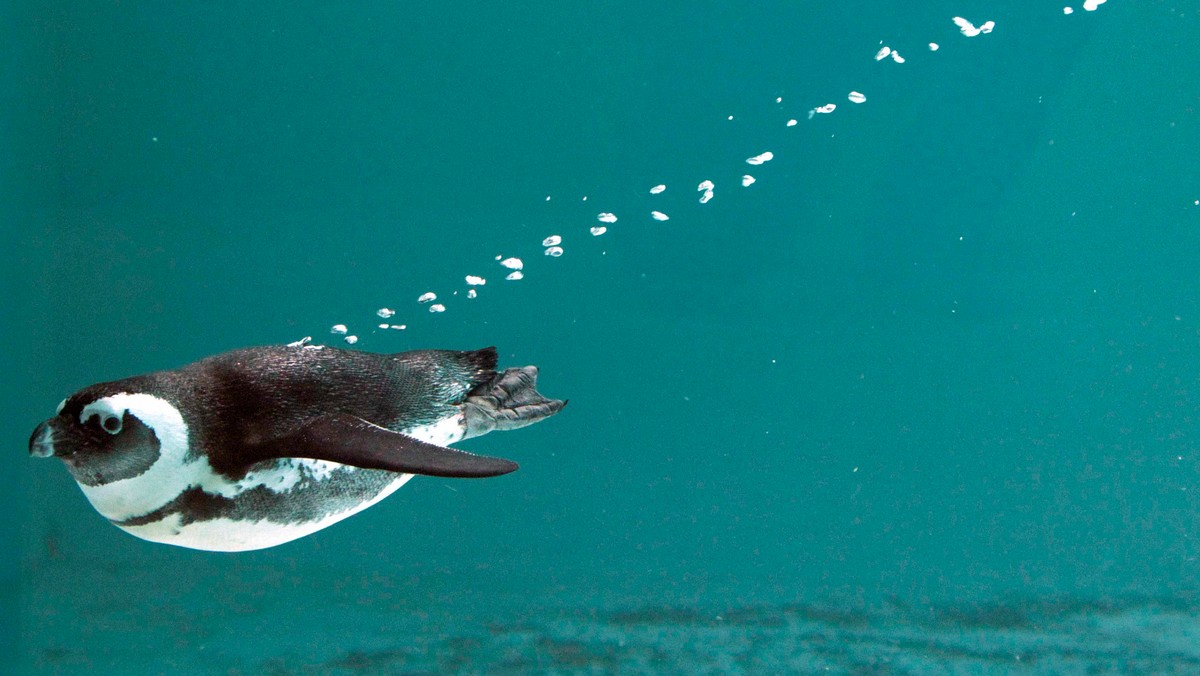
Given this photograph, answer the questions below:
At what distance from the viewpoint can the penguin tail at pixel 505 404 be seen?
8.44 feet

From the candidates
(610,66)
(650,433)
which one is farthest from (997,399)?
(610,66)

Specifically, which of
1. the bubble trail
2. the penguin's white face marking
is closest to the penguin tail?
the penguin's white face marking

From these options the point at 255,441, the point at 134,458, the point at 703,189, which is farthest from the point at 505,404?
the point at 703,189

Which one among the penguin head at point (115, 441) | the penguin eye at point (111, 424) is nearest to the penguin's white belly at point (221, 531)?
the penguin head at point (115, 441)

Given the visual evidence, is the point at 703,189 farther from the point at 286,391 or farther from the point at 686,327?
the point at 286,391

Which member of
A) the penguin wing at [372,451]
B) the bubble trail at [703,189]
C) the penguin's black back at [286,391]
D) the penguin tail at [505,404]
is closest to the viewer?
the penguin wing at [372,451]

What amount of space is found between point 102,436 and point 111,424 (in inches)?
1.2

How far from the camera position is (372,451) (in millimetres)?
1791

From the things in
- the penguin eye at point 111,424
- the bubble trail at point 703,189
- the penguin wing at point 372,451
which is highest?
the bubble trail at point 703,189

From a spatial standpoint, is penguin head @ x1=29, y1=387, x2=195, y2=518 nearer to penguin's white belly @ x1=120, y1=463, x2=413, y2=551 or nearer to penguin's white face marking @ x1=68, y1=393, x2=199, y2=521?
penguin's white face marking @ x1=68, y1=393, x2=199, y2=521

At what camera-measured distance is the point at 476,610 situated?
5.24m

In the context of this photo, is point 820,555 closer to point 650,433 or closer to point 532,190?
point 650,433

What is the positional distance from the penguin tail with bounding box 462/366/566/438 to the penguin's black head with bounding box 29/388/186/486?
0.88 metres

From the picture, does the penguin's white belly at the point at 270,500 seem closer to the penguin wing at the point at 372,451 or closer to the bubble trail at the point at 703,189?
the penguin wing at the point at 372,451
